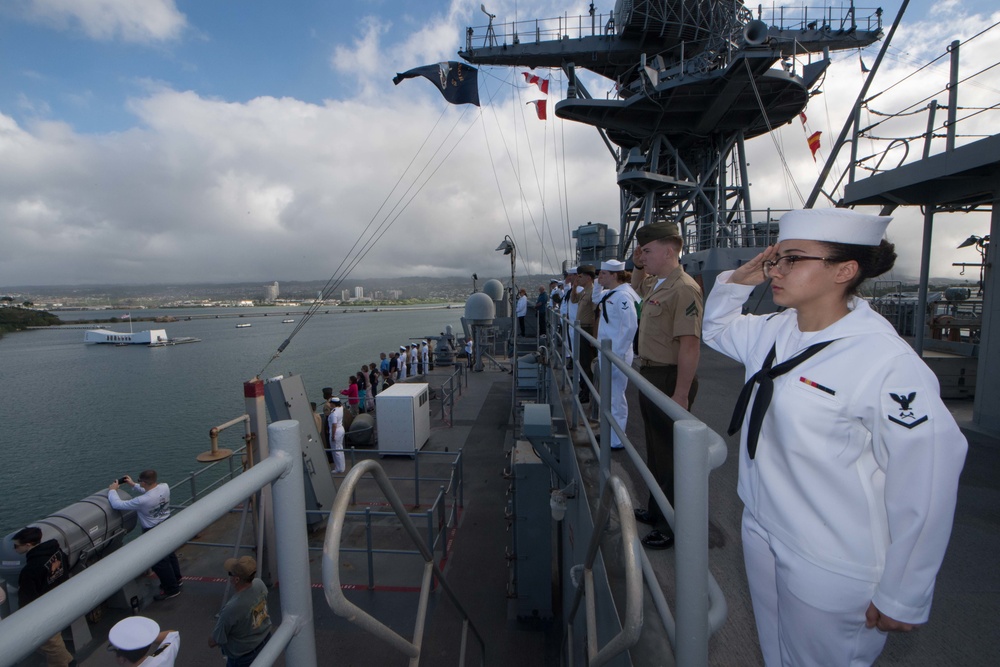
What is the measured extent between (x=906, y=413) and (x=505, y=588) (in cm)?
592

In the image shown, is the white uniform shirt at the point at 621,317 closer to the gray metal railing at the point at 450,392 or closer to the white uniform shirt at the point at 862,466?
the white uniform shirt at the point at 862,466

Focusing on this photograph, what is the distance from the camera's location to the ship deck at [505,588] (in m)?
2.02

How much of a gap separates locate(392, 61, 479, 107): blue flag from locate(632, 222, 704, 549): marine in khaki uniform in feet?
38.8

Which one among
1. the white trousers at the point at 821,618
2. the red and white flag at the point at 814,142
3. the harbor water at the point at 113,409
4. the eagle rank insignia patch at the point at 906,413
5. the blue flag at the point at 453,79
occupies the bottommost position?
the harbor water at the point at 113,409

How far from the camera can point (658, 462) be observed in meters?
2.77

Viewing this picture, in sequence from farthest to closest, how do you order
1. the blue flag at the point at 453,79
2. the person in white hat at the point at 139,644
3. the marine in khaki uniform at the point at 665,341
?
1. the blue flag at the point at 453,79
2. the marine in khaki uniform at the point at 665,341
3. the person in white hat at the point at 139,644

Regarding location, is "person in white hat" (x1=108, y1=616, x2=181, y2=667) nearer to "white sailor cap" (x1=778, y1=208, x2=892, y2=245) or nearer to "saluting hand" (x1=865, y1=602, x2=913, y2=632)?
"saluting hand" (x1=865, y1=602, x2=913, y2=632)

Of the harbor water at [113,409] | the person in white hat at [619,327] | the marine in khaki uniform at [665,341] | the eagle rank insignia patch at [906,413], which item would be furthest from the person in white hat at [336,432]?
the eagle rank insignia patch at [906,413]

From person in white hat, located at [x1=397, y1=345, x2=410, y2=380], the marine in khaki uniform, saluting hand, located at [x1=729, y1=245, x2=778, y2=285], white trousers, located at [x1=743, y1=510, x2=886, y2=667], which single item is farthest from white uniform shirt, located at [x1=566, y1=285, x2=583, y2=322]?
Result: person in white hat, located at [x1=397, y1=345, x2=410, y2=380]

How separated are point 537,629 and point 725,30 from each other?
1983 centimetres

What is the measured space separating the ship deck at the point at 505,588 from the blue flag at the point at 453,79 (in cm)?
950

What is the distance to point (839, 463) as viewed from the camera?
4.11 feet

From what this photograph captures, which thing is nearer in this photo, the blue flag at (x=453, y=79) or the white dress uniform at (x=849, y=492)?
the white dress uniform at (x=849, y=492)

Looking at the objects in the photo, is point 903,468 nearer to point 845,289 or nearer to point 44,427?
point 845,289
